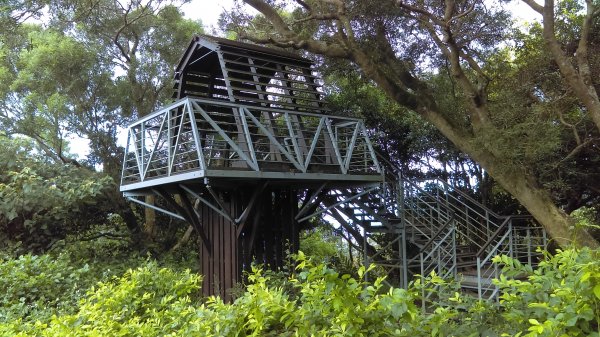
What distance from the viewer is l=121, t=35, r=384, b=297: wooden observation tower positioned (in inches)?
303

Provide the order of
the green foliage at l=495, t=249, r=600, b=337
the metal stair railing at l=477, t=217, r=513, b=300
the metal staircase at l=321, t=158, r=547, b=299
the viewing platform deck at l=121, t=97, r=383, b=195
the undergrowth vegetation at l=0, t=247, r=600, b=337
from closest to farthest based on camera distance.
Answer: the green foliage at l=495, t=249, r=600, b=337
the undergrowth vegetation at l=0, t=247, r=600, b=337
the viewing platform deck at l=121, t=97, r=383, b=195
the metal stair railing at l=477, t=217, r=513, b=300
the metal staircase at l=321, t=158, r=547, b=299

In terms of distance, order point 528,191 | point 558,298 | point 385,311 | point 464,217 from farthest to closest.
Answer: point 464,217 → point 528,191 → point 385,311 → point 558,298

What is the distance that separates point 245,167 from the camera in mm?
8422

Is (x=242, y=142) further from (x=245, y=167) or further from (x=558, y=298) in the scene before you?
(x=558, y=298)

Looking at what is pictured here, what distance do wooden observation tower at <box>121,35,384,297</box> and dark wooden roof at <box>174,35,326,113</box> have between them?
0.9 inches

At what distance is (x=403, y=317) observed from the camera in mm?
2566

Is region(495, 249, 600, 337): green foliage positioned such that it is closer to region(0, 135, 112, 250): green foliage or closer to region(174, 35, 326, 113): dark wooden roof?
region(174, 35, 326, 113): dark wooden roof

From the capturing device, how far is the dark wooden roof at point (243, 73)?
8.74 m

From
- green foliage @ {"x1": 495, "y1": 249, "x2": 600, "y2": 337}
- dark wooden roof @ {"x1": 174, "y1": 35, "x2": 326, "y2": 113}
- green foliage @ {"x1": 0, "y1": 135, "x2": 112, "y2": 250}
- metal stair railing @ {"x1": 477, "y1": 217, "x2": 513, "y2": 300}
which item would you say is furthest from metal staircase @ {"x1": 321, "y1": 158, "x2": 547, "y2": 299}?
green foliage @ {"x1": 495, "y1": 249, "x2": 600, "y2": 337}

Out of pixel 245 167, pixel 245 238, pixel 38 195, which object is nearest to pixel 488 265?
pixel 245 238

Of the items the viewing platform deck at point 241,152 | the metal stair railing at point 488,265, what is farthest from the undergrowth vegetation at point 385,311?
the metal stair railing at point 488,265

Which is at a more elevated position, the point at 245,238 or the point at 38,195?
the point at 38,195

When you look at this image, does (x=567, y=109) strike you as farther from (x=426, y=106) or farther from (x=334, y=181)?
(x=334, y=181)

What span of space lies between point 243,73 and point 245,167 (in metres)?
1.81
